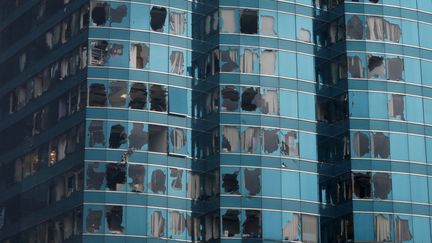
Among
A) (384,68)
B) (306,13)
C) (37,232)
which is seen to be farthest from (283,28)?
(37,232)

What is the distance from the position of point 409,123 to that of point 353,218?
10094 millimetres

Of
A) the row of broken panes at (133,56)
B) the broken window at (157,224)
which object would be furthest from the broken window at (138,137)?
the broken window at (157,224)

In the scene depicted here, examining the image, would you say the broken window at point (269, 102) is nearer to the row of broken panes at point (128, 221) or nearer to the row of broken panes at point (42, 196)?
the row of broken panes at point (128, 221)

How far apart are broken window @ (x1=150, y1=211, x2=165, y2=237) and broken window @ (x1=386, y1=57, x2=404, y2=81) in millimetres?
23194

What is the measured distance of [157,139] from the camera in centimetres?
9638

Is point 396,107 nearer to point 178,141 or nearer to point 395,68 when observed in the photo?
point 395,68

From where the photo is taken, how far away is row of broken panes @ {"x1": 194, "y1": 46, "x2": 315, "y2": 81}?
98.6 meters

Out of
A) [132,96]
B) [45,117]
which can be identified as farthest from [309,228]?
[45,117]

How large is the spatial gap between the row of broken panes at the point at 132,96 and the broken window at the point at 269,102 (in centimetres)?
734

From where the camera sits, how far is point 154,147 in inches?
3782

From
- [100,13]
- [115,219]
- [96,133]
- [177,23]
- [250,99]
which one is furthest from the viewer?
[177,23]

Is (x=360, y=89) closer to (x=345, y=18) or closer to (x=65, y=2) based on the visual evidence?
(x=345, y=18)

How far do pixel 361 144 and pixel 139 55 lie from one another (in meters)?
20.0

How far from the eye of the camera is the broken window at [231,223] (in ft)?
309
